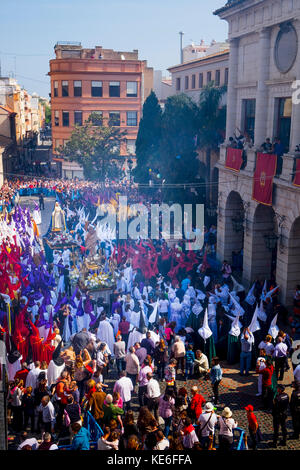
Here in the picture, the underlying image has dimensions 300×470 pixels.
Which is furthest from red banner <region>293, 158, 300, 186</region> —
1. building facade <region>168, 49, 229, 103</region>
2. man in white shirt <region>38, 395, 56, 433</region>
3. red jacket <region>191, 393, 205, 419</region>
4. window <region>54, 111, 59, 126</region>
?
window <region>54, 111, 59, 126</region>

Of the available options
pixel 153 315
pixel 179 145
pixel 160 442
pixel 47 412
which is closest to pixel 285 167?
pixel 153 315

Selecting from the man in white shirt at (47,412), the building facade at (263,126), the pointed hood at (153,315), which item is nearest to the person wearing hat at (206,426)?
the man in white shirt at (47,412)

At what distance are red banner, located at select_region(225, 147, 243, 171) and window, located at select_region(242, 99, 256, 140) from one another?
1.12 meters

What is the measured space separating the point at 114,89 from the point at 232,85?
121 ft

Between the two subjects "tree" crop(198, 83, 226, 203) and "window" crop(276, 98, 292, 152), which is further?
"tree" crop(198, 83, 226, 203)

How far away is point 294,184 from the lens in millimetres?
16734

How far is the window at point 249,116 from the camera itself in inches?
862

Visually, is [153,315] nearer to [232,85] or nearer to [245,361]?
[245,361]

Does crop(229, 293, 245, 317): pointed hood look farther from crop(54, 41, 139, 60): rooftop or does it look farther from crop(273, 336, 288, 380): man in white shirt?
crop(54, 41, 139, 60): rooftop

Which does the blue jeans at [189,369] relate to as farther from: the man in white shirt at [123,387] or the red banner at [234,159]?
the red banner at [234,159]

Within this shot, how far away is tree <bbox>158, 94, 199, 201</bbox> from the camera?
31.7 meters

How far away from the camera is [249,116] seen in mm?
22219

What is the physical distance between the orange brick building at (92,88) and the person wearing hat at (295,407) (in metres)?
47.0

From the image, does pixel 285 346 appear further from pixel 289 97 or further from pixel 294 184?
pixel 289 97
